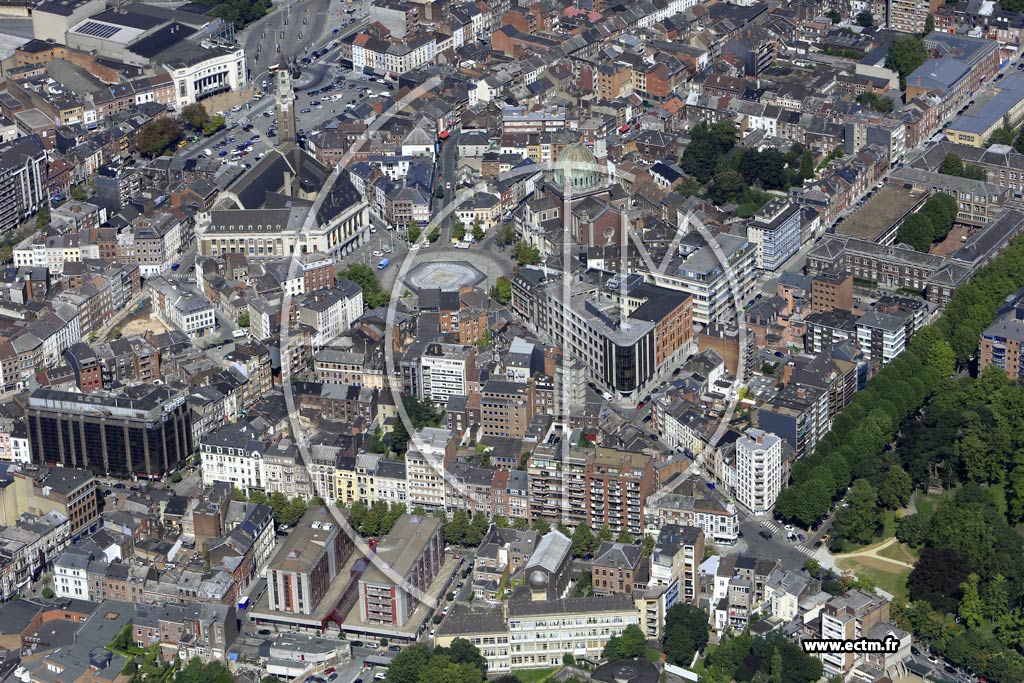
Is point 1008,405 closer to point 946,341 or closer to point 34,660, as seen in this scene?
point 946,341

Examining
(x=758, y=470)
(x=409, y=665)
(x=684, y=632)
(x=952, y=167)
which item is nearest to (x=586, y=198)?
(x=952, y=167)

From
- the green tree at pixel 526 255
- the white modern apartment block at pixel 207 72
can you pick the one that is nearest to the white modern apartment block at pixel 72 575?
the green tree at pixel 526 255

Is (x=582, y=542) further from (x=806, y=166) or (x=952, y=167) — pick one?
(x=952, y=167)

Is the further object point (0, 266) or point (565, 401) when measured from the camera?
point (0, 266)

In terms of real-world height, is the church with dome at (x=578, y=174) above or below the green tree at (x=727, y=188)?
above

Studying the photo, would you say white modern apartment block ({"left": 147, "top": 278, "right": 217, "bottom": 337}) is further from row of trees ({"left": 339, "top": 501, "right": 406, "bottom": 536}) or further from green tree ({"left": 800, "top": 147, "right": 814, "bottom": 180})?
green tree ({"left": 800, "top": 147, "right": 814, "bottom": 180})

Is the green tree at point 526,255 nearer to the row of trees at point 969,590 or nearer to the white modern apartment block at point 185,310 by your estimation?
the white modern apartment block at point 185,310

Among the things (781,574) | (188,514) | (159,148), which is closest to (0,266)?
(159,148)

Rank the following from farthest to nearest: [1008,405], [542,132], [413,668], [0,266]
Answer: [542,132], [0,266], [1008,405], [413,668]
